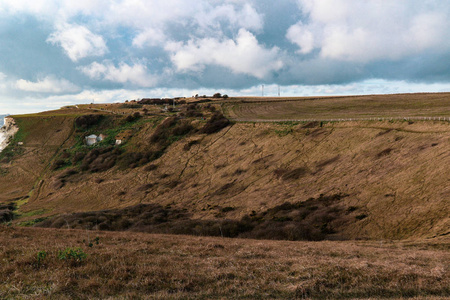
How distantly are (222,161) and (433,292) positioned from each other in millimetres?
43903

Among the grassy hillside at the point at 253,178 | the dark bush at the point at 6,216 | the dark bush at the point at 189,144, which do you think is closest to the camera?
the grassy hillside at the point at 253,178

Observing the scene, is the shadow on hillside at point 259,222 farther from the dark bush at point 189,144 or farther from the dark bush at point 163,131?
the dark bush at point 163,131

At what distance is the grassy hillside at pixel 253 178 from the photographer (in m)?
23.7

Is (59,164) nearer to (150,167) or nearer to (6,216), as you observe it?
(6,216)

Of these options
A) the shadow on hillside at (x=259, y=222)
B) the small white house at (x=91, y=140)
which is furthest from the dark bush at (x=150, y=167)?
the small white house at (x=91, y=140)

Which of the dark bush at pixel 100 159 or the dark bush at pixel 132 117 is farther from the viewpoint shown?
the dark bush at pixel 132 117

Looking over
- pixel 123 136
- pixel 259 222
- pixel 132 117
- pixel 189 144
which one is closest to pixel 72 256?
pixel 259 222

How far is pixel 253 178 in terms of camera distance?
41.6 m

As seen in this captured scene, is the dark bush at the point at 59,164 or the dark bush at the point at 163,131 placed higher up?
the dark bush at the point at 163,131

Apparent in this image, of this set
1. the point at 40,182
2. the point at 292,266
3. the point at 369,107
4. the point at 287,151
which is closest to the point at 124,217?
the point at 287,151

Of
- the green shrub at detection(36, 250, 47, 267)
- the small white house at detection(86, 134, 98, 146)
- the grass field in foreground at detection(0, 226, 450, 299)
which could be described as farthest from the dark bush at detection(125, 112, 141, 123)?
the green shrub at detection(36, 250, 47, 267)

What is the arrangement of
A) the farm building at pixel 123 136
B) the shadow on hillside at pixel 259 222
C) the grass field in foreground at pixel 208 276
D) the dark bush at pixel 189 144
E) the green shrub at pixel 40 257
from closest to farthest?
the grass field in foreground at pixel 208 276 < the green shrub at pixel 40 257 < the shadow on hillside at pixel 259 222 < the dark bush at pixel 189 144 < the farm building at pixel 123 136

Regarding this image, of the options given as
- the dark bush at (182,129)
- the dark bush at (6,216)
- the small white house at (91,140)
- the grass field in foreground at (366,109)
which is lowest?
the dark bush at (6,216)

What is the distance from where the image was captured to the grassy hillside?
23.7 m
